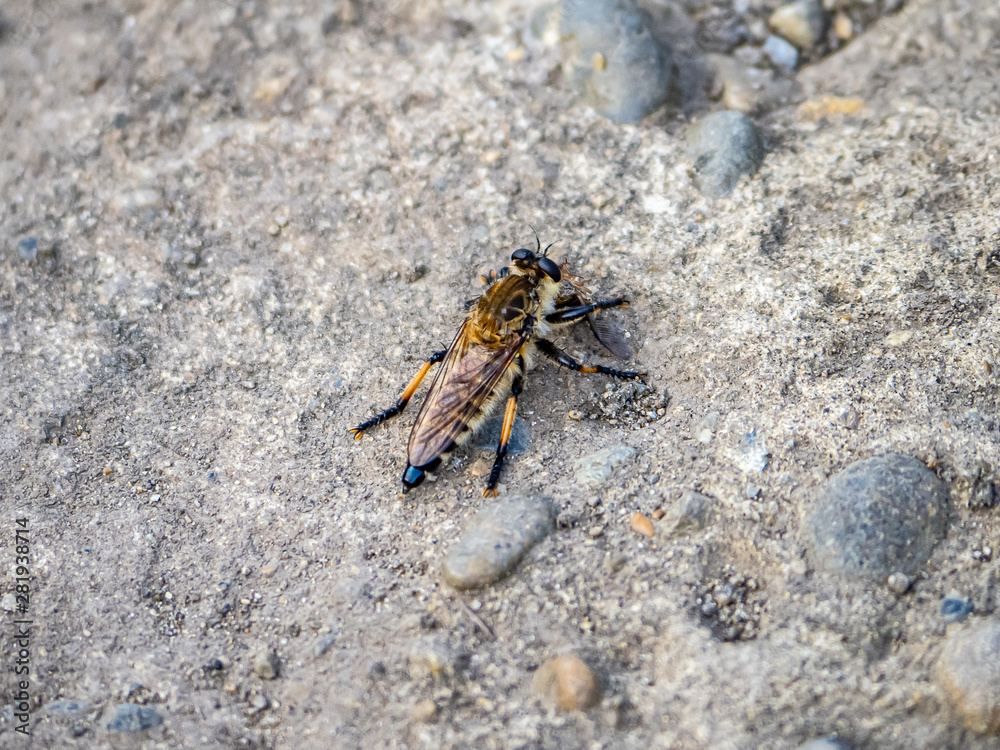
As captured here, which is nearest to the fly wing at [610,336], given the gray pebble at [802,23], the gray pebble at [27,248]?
the gray pebble at [802,23]

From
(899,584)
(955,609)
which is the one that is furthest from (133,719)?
(955,609)

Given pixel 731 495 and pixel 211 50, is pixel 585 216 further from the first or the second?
pixel 211 50

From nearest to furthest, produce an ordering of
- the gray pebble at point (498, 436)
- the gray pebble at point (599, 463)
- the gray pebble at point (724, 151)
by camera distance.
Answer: the gray pebble at point (599, 463) → the gray pebble at point (498, 436) → the gray pebble at point (724, 151)

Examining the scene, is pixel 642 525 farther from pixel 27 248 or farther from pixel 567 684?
pixel 27 248

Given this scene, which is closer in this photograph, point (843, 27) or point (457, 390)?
point (457, 390)

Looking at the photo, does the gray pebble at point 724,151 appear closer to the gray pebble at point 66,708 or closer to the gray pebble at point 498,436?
the gray pebble at point 498,436

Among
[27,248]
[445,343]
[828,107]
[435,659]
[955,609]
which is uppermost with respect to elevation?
[27,248]
